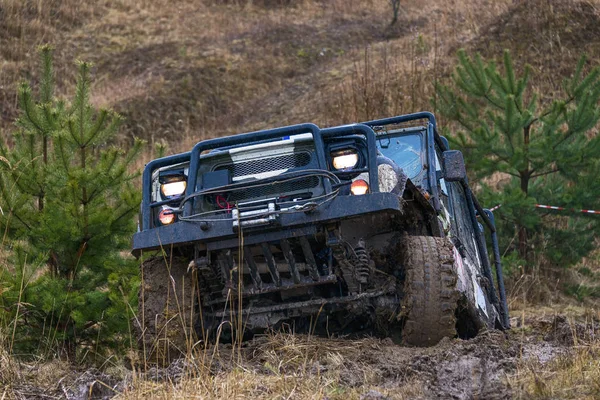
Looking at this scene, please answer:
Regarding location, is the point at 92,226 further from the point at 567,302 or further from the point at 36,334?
the point at 567,302

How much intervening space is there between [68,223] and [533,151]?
698cm

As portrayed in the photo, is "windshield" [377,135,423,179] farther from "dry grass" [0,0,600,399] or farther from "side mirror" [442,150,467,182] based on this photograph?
"dry grass" [0,0,600,399]

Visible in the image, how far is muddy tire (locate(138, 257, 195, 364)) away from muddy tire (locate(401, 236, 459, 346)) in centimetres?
130

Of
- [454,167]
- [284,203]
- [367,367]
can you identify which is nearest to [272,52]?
[454,167]

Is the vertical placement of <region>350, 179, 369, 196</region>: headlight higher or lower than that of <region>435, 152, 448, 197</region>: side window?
lower

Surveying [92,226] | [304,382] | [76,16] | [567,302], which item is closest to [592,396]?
[304,382]

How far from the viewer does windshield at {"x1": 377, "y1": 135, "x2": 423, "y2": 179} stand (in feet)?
24.3

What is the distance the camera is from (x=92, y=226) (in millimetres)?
7602

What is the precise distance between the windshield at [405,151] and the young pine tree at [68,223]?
6.61 feet

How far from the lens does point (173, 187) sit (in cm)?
655

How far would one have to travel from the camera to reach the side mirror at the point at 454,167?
6.75 meters

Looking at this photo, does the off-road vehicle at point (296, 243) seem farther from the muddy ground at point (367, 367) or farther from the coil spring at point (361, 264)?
the muddy ground at point (367, 367)

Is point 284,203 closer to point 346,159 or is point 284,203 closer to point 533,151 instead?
point 346,159

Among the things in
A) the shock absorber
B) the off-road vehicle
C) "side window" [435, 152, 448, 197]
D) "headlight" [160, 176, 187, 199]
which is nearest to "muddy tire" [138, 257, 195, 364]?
the off-road vehicle
